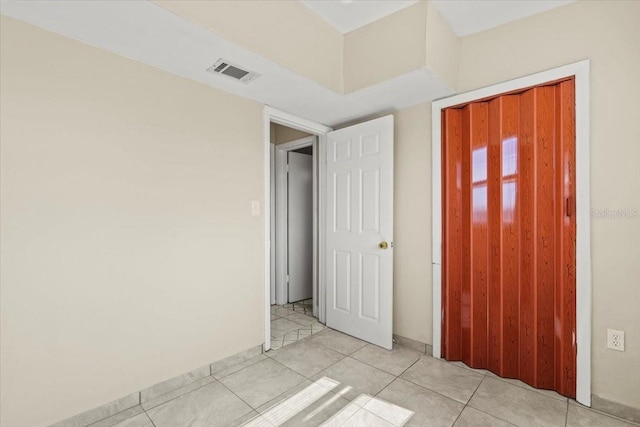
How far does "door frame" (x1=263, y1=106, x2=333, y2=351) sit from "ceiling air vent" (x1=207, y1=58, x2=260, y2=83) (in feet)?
1.55

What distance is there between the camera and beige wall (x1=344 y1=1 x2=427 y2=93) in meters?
1.96

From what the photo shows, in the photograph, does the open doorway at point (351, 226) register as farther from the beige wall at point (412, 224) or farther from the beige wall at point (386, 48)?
the beige wall at point (386, 48)

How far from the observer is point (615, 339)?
178cm

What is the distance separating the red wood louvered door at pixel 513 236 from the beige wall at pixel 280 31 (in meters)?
1.07

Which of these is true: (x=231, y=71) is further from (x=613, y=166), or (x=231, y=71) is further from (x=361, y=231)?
(x=613, y=166)

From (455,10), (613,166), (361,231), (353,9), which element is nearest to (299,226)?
(361,231)

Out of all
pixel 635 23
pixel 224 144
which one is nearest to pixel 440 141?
pixel 635 23

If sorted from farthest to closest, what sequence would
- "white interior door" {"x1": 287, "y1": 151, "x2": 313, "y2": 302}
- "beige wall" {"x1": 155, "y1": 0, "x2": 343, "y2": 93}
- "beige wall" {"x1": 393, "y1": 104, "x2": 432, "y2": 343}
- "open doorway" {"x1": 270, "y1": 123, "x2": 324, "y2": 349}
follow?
"white interior door" {"x1": 287, "y1": 151, "x2": 313, "y2": 302} < "open doorway" {"x1": 270, "y1": 123, "x2": 324, "y2": 349} < "beige wall" {"x1": 393, "y1": 104, "x2": 432, "y2": 343} < "beige wall" {"x1": 155, "y1": 0, "x2": 343, "y2": 93}

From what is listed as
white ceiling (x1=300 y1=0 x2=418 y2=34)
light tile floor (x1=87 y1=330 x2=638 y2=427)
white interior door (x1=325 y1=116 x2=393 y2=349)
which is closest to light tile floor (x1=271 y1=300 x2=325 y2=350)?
white interior door (x1=325 y1=116 x2=393 y2=349)

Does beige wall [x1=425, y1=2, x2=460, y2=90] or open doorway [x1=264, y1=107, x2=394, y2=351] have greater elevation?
beige wall [x1=425, y1=2, x2=460, y2=90]

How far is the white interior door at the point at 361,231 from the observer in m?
2.67

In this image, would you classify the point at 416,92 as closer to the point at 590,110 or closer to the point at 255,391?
the point at 590,110

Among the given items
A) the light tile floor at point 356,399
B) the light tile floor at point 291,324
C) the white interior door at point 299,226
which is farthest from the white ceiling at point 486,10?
the light tile floor at point 291,324

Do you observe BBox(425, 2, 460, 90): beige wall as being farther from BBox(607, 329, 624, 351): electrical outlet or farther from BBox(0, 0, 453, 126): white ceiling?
BBox(607, 329, 624, 351): electrical outlet
